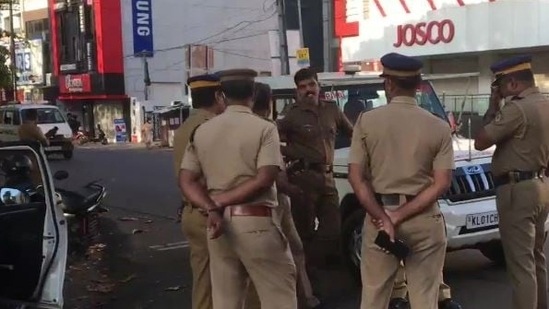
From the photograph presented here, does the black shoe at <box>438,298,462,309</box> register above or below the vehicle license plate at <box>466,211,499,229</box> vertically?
below

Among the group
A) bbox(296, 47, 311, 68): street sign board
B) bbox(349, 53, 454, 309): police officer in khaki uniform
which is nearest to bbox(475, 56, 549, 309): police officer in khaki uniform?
bbox(349, 53, 454, 309): police officer in khaki uniform

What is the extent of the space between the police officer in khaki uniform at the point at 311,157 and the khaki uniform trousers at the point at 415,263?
2106 mm

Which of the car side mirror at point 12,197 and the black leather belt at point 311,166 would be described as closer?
the car side mirror at point 12,197

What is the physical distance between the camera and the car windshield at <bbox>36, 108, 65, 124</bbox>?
26391mm

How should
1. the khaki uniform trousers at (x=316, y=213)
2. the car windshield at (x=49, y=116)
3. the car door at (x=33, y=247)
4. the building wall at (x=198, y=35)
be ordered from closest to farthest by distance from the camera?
the car door at (x=33, y=247), the khaki uniform trousers at (x=316, y=213), the car windshield at (x=49, y=116), the building wall at (x=198, y=35)

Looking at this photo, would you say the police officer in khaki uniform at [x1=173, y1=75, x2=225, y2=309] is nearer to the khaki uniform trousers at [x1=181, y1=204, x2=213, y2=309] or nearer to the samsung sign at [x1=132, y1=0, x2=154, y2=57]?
the khaki uniform trousers at [x1=181, y1=204, x2=213, y2=309]

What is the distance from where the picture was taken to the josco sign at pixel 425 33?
2269 centimetres

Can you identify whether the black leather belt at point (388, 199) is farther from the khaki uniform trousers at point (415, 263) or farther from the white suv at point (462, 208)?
the white suv at point (462, 208)

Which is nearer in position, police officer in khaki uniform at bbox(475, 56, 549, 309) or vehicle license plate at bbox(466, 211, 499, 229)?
police officer in khaki uniform at bbox(475, 56, 549, 309)

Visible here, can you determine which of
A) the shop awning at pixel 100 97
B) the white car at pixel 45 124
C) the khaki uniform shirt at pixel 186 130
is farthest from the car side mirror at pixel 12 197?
the shop awning at pixel 100 97

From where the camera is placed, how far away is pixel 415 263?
4.02 meters

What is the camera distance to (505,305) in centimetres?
600

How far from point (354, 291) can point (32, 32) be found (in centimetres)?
4497

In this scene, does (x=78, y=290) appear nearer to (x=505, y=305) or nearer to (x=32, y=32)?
(x=505, y=305)
